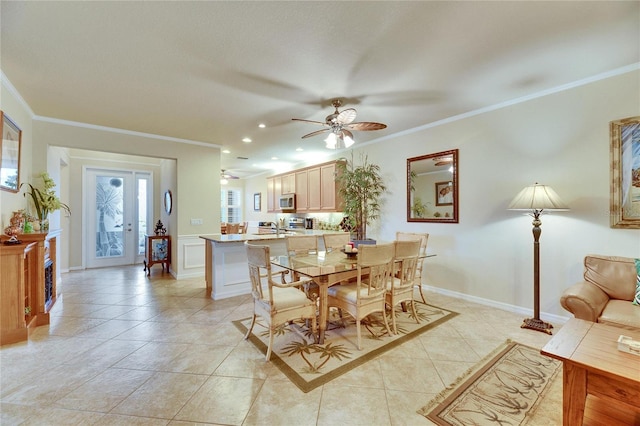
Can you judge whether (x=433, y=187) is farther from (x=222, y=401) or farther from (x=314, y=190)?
(x=222, y=401)

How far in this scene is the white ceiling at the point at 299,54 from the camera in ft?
6.14

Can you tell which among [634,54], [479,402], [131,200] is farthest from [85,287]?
[634,54]

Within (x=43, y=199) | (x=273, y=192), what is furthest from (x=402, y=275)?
(x=273, y=192)

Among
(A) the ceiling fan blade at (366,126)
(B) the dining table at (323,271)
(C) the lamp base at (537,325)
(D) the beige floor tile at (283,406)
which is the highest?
(A) the ceiling fan blade at (366,126)

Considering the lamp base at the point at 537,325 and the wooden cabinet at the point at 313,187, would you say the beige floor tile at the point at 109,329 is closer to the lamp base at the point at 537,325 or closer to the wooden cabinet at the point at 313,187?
the wooden cabinet at the point at 313,187

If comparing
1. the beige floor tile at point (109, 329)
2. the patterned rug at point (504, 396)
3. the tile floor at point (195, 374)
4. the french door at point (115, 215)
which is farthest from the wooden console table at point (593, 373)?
the french door at point (115, 215)

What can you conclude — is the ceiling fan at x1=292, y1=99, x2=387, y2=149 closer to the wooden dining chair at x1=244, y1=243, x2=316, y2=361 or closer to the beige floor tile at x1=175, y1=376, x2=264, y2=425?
the wooden dining chair at x1=244, y1=243, x2=316, y2=361

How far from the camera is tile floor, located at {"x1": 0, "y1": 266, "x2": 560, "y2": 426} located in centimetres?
169

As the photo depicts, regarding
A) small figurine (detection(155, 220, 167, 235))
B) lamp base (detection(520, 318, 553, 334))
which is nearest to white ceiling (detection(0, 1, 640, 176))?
small figurine (detection(155, 220, 167, 235))

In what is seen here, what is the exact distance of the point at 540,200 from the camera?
2766mm

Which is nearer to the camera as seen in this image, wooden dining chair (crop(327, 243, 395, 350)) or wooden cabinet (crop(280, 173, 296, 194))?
wooden dining chair (crop(327, 243, 395, 350))

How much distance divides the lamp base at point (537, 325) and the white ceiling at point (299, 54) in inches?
104

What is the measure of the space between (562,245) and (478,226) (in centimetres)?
90

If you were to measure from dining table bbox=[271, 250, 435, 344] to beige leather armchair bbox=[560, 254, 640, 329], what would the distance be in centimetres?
193
